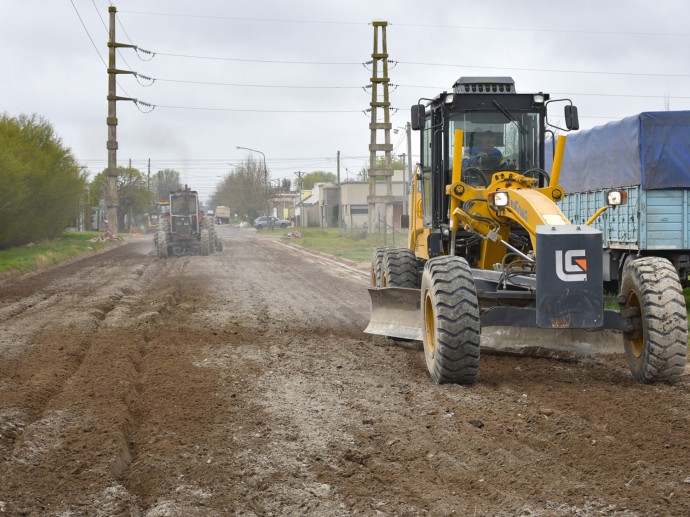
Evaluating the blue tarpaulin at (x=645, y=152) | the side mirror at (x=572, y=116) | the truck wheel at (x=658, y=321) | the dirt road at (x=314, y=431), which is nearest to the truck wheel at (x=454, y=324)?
the dirt road at (x=314, y=431)

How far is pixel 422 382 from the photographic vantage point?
27.4ft

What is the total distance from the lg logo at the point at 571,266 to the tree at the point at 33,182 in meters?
29.0

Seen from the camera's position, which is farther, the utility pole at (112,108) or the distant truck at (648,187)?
the utility pole at (112,108)

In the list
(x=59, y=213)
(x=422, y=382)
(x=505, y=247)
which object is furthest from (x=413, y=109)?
(x=59, y=213)

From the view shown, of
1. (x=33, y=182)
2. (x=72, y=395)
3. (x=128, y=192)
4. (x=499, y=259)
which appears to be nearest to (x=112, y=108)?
(x=33, y=182)

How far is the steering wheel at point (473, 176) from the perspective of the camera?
9703 millimetres

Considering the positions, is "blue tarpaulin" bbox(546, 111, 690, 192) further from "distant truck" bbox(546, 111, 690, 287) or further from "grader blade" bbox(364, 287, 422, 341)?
"grader blade" bbox(364, 287, 422, 341)

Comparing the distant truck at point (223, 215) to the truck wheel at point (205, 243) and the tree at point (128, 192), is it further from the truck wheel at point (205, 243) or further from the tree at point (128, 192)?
the truck wheel at point (205, 243)

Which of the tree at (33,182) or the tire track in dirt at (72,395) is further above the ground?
the tree at (33,182)

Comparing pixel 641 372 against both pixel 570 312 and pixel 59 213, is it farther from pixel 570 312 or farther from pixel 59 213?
pixel 59 213

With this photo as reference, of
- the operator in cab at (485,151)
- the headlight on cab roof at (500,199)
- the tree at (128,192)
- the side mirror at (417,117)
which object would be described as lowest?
the headlight on cab roof at (500,199)

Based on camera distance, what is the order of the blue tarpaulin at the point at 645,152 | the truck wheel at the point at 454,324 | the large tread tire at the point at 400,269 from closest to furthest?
Result: the truck wheel at the point at 454,324, the large tread tire at the point at 400,269, the blue tarpaulin at the point at 645,152

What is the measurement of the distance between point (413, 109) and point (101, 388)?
14.1 feet

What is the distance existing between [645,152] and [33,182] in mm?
31615
